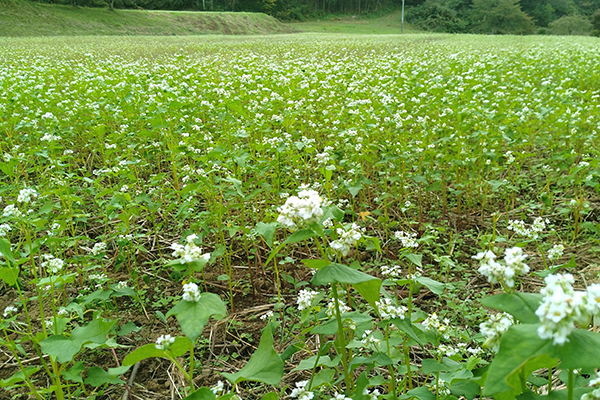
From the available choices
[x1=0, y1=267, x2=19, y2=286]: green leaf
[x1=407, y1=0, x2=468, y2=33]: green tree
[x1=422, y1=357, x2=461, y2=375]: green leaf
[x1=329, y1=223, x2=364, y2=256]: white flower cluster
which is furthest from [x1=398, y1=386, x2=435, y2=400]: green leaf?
[x1=407, y1=0, x2=468, y2=33]: green tree

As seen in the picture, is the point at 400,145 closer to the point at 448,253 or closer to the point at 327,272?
the point at 448,253

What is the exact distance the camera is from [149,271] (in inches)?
125

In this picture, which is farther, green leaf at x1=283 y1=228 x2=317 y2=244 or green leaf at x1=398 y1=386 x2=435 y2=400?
green leaf at x1=398 y1=386 x2=435 y2=400

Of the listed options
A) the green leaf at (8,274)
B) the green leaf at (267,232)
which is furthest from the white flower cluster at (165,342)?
the green leaf at (8,274)

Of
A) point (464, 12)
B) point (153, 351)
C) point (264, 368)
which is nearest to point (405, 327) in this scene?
point (264, 368)

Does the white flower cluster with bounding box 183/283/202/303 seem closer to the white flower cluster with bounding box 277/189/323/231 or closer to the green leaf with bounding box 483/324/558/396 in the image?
Result: the white flower cluster with bounding box 277/189/323/231

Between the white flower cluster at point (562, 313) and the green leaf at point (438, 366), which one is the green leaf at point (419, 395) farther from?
the white flower cluster at point (562, 313)

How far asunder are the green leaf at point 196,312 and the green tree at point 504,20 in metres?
61.6

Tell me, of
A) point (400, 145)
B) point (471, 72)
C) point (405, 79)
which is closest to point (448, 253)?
point (400, 145)

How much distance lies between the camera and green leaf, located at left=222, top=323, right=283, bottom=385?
126 cm

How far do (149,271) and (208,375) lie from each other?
1.18 meters

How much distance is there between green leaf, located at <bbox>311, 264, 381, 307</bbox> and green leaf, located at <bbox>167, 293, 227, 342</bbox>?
30cm

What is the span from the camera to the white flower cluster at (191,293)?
1.18m

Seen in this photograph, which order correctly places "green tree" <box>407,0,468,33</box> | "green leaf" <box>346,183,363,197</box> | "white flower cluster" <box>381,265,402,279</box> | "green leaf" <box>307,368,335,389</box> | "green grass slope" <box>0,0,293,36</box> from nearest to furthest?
"green leaf" <box>307,368,335,389</box>, "white flower cluster" <box>381,265,402,279</box>, "green leaf" <box>346,183,363,197</box>, "green grass slope" <box>0,0,293,36</box>, "green tree" <box>407,0,468,33</box>
